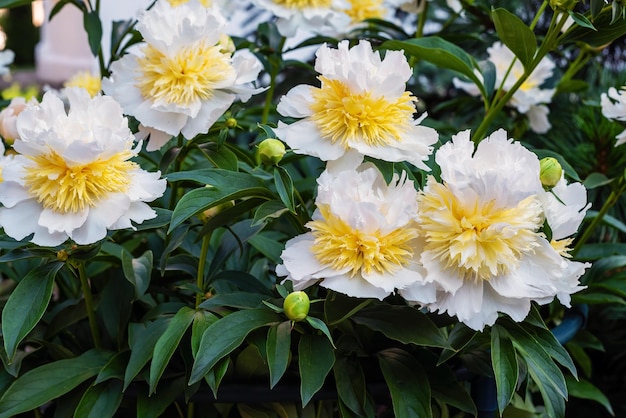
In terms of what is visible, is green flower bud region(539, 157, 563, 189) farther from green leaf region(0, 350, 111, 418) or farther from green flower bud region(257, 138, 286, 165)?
green leaf region(0, 350, 111, 418)

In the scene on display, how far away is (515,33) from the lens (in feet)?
1.79

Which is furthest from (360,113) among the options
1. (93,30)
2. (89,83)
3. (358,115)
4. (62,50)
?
(62,50)

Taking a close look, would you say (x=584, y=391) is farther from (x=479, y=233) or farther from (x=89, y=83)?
(x=89, y=83)

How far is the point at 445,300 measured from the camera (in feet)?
1.42

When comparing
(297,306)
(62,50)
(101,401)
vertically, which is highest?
(297,306)

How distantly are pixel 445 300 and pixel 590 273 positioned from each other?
0.27 metres

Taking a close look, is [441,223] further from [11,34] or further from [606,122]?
[11,34]

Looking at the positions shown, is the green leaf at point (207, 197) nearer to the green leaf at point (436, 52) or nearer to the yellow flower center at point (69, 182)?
the yellow flower center at point (69, 182)

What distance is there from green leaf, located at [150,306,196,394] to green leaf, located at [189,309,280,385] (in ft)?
0.08

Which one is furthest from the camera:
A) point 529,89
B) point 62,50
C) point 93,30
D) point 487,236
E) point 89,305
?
point 62,50

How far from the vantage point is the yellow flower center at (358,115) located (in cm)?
46

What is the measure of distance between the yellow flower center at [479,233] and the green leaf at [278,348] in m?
0.10

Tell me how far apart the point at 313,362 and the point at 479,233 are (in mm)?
127

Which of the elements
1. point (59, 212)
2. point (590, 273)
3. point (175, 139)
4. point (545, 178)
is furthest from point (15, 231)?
point (590, 273)
